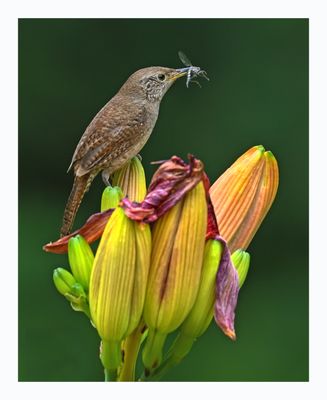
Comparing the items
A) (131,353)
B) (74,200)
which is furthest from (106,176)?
(131,353)

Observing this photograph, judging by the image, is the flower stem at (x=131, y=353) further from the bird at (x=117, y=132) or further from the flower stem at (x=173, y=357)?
the bird at (x=117, y=132)

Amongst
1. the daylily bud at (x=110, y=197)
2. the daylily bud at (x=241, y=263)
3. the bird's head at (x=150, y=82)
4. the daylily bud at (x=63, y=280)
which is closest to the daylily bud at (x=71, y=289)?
the daylily bud at (x=63, y=280)

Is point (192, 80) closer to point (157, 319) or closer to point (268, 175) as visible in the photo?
point (268, 175)

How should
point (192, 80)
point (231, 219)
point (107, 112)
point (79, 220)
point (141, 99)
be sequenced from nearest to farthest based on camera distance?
point (231, 219) → point (107, 112) → point (141, 99) → point (192, 80) → point (79, 220)

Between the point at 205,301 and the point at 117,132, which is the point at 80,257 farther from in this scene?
the point at 117,132

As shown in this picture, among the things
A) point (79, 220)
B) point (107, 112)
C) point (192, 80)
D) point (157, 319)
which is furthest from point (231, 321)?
point (79, 220)

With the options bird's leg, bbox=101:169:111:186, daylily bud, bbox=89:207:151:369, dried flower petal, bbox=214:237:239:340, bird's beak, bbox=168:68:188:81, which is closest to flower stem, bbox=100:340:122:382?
daylily bud, bbox=89:207:151:369

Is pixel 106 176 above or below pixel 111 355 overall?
above
